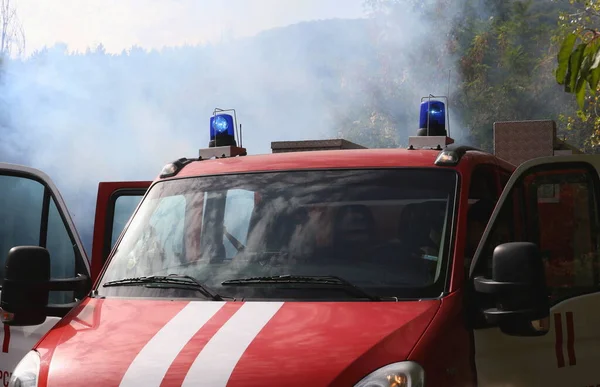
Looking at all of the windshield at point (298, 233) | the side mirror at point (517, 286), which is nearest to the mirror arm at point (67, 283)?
the windshield at point (298, 233)

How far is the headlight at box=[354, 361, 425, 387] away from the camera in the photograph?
3.71 metres

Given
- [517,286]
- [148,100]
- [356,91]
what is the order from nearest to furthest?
[517,286]
[356,91]
[148,100]

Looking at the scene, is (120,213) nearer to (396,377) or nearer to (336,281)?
(336,281)

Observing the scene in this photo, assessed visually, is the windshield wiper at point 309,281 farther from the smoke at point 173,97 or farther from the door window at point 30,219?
the smoke at point 173,97

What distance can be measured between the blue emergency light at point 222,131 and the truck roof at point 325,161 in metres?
0.90

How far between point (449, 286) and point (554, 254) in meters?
1.48

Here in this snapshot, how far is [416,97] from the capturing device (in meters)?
51.5

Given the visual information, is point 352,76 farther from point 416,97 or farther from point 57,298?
point 57,298

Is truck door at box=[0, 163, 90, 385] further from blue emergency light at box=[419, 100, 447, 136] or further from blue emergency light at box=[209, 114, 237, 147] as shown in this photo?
blue emergency light at box=[419, 100, 447, 136]

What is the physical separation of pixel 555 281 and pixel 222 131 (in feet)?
6.13

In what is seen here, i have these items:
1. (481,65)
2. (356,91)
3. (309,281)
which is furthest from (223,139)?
(356,91)

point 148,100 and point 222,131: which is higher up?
point 222,131

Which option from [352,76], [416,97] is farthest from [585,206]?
[352,76]

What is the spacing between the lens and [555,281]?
5.31 m
